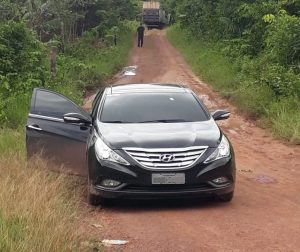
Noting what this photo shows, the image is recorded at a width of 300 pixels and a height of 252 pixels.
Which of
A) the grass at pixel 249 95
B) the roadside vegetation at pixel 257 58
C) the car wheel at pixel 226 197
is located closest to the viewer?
the car wheel at pixel 226 197

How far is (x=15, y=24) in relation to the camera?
19.1 meters

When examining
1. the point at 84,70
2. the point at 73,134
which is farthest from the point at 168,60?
the point at 73,134

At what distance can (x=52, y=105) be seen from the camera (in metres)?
9.05

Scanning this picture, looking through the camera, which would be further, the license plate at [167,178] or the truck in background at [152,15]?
the truck in background at [152,15]

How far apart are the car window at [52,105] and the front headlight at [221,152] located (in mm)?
2321

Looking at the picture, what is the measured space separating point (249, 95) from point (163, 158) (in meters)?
10.6

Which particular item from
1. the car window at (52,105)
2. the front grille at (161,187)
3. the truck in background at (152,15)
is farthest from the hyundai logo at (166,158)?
the truck in background at (152,15)

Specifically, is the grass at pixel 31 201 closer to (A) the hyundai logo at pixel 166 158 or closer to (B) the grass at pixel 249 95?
(A) the hyundai logo at pixel 166 158

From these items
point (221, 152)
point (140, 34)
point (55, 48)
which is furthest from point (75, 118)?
point (140, 34)

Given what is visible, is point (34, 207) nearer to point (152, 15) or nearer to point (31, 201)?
point (31, 201)

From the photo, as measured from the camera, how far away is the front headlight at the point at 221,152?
767cm

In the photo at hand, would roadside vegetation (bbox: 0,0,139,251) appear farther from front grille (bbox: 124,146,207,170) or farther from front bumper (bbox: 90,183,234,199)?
front grille (bbox: 124,146,207,170)

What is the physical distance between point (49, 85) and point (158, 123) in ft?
33.7

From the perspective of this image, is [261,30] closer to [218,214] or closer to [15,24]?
[15,24]
